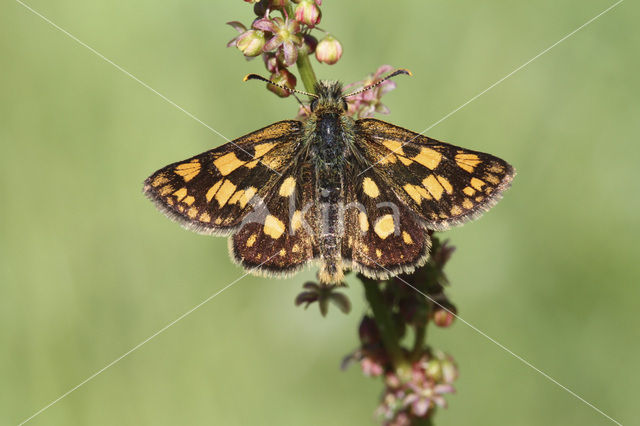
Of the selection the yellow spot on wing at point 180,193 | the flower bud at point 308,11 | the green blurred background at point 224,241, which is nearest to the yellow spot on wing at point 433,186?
the flower bud at point 308,11

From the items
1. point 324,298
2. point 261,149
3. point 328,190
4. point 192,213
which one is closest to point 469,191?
point 328,190

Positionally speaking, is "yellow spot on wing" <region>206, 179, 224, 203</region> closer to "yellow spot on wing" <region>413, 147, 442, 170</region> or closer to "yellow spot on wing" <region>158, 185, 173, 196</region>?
"yellow spot on wing" <region>158, 185, 173, 196</region>

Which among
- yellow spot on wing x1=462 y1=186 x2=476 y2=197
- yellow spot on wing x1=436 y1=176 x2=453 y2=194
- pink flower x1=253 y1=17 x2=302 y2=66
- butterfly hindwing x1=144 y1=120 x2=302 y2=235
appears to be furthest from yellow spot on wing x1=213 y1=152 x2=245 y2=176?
yellow spot on wing x1=462 y1=186 x2=476 y2=197

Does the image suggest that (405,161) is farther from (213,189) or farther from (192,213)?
(192,213)

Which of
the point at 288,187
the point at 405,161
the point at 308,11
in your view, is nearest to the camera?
the point at 308,11

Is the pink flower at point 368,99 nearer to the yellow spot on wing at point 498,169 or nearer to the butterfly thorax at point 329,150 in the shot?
the butterfly thorax at point 329,150

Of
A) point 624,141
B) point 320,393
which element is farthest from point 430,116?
point 320,393
